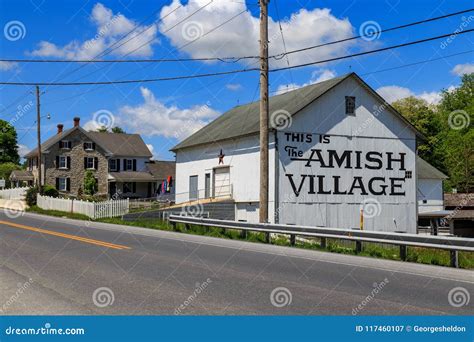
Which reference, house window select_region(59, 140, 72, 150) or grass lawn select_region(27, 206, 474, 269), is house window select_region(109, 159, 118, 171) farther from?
grass lawn select_region(27, 206, 474, 269)

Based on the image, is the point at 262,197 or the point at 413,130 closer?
the point at 262,197

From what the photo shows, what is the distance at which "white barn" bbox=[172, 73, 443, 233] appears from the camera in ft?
105

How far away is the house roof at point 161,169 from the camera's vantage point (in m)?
68.2

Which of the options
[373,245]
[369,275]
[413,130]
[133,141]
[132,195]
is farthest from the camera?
[133,141]

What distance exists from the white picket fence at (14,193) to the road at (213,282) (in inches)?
1711

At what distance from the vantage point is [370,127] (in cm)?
3453

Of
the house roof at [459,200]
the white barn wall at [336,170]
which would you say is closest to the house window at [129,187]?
the white barn wall at [336,170]

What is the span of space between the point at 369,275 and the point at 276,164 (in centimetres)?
1990

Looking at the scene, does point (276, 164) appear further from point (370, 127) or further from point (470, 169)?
point (470, 169)

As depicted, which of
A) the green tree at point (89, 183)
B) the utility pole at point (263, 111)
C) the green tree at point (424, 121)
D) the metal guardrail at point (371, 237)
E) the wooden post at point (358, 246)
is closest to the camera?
the metal guardrail at point (371, 237)

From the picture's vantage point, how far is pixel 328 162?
109ft

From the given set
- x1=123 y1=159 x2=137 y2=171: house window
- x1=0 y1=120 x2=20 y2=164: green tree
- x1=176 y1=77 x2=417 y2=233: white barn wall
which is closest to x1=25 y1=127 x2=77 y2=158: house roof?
x1=123 y1=159 x2=137 y2=171: house window

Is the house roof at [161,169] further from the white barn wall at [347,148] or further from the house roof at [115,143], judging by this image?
the white barn wall at [347,148]

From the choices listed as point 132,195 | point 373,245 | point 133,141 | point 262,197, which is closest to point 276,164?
point 262,197
